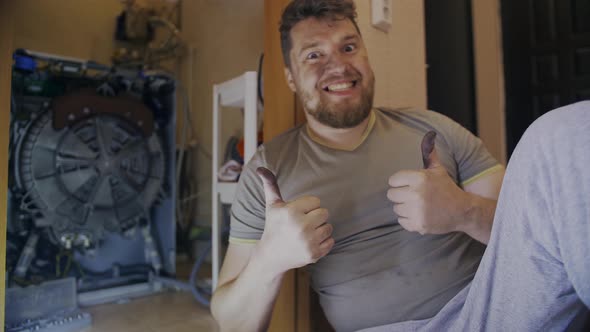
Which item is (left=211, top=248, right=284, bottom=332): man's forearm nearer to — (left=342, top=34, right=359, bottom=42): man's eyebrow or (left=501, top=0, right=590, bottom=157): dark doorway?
(left=342, top=34, right=359, bottom=42): man's eyebrow

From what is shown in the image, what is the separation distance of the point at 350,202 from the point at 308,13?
1.49 feet

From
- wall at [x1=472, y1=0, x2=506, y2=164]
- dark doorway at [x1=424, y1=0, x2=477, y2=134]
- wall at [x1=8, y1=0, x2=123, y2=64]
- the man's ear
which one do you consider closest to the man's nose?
the man's ear

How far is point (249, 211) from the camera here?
0.75m

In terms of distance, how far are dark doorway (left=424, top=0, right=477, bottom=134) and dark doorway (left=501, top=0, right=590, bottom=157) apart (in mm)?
295

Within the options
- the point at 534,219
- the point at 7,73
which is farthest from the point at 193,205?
the point at 534,219

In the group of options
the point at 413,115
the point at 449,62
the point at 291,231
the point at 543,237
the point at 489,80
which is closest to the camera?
the point at 543,237

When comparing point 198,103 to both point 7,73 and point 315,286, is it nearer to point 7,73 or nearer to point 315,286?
point 7,73

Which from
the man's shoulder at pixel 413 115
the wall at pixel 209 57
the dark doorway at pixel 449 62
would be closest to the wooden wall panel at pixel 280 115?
the man's shoulder at pixel 413 115

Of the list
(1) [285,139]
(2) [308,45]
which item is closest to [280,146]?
(1) [285,139]

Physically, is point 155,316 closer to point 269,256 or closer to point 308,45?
point 269,256

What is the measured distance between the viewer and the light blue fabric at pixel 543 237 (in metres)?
0.37

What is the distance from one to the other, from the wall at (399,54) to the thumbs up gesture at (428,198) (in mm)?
499

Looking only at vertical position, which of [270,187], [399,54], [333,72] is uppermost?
[399,54]

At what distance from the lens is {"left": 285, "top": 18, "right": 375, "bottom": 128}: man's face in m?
0.80
